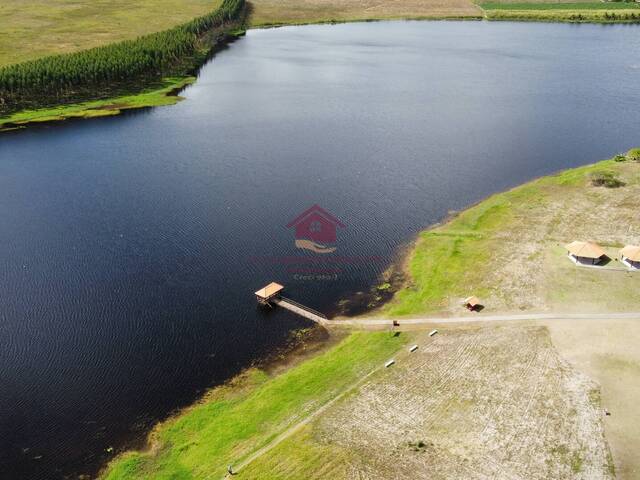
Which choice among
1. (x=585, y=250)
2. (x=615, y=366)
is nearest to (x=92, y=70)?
(x=585, y=250)

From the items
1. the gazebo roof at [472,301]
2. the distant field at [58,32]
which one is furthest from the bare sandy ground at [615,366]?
the distant field at [58,32]

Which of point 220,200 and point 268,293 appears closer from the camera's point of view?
point 268,293

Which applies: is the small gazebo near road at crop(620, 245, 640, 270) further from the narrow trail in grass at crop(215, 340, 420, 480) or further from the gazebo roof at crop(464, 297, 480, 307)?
the narrow trail in grass at crop(215, 340, 420, 480)

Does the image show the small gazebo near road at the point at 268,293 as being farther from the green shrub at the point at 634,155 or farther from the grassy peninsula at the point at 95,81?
the grassy peninsula at the point at 95,81

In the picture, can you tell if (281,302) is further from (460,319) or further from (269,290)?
(460,319)

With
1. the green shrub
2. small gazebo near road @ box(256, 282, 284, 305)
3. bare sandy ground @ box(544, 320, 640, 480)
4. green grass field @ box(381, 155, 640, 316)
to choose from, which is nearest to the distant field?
small gazebo near road @ box(256, 282, 284, 305)

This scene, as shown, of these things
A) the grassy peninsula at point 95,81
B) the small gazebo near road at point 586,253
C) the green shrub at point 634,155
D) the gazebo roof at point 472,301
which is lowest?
the gazebo roof at point 472,301
